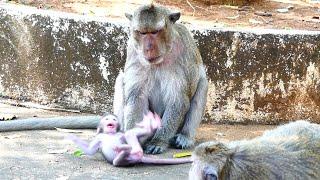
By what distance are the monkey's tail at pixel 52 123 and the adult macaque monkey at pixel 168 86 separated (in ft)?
2.25

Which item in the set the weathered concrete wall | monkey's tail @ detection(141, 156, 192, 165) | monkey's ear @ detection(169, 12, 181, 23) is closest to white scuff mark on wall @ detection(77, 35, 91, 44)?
the weathered concrete wall

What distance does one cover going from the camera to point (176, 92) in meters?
7.57

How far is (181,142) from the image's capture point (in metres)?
7.61

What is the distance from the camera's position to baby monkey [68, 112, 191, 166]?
6848 mm

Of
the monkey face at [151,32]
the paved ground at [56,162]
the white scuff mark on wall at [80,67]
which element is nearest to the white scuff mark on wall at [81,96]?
the white scuff mark on wall at [80,67]

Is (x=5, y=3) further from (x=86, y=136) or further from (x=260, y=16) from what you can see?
(x=260, y=16)

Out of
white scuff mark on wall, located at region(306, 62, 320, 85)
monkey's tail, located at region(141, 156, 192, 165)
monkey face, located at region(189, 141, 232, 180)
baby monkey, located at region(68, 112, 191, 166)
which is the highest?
monkey face, located at region(189, 141, 232, 180)

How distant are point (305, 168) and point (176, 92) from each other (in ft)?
8.74

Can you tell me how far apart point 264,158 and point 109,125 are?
93.6 inches

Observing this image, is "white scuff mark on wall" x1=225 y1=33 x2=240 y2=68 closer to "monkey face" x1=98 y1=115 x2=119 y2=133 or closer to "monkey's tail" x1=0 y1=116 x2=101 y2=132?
"monkey's tail" x1=0 y1=116 x2=101 y2=132

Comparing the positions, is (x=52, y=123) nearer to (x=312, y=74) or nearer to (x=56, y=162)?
(x=56, y=162)

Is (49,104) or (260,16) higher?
(260,16)

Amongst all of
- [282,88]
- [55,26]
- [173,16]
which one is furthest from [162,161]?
[55,26]

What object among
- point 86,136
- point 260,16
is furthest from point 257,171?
point 260,16
